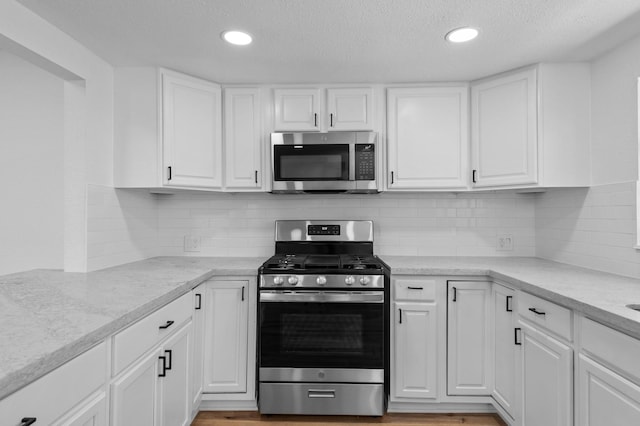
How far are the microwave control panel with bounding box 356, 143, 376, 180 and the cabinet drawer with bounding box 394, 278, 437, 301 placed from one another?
2.34ft

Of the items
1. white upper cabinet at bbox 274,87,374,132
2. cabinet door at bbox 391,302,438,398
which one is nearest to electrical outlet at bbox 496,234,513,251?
cabinet door at bbox 391,302,438,398

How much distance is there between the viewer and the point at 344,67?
216 cm

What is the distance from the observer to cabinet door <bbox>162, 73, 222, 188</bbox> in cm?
220

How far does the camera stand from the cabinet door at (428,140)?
2373 millimetres

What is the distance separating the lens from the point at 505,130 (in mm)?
2229

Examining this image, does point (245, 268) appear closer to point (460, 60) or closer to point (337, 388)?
point (337, 388)

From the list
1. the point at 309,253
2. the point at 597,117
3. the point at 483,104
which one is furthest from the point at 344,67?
the point at 597,117

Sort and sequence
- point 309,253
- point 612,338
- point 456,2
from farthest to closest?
point 309,253 → point 456,2 → point 612,338

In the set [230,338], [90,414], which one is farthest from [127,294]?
[230,338]

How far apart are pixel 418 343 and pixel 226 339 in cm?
117

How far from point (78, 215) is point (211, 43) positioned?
1.22 m

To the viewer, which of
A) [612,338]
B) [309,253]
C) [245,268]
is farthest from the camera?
[309,253]

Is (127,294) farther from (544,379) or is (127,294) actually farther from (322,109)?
(544,379)

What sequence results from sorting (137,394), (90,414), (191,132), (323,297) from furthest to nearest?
(191,132), (323,297), (137,394), (90,414)
